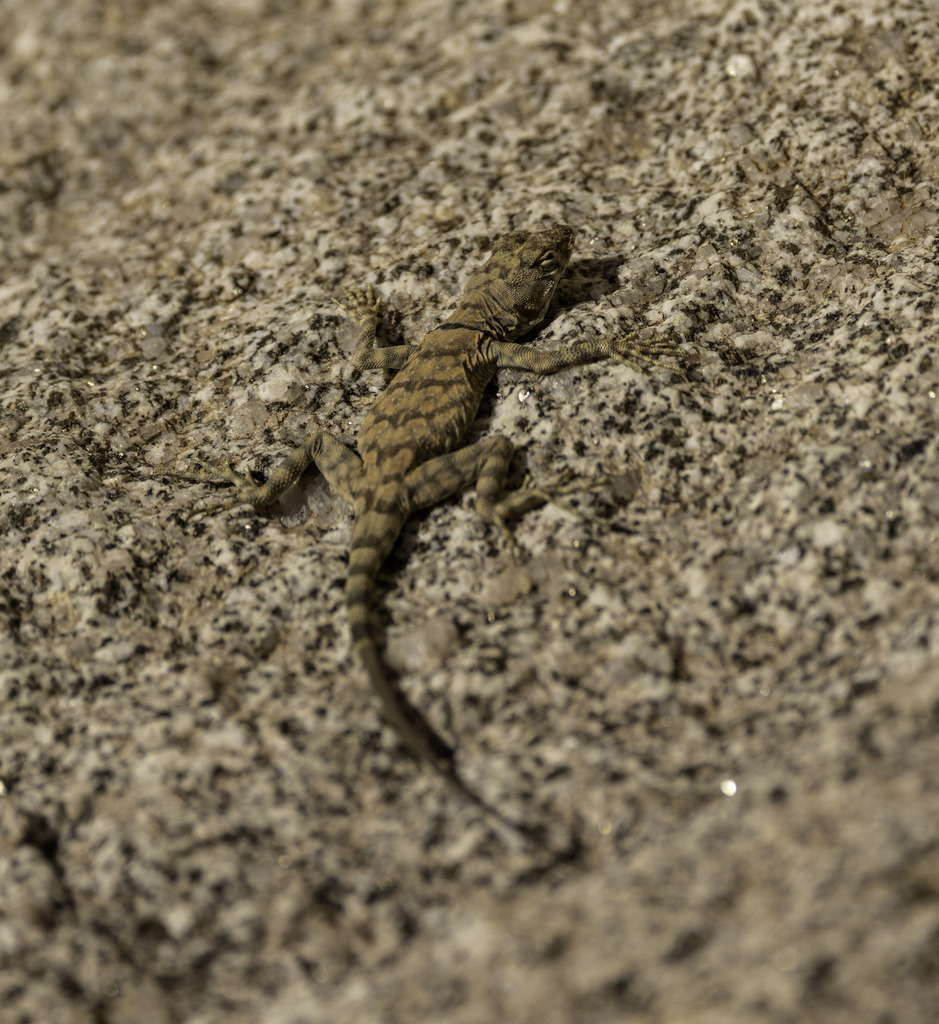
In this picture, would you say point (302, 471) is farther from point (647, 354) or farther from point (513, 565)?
point (647, 354)

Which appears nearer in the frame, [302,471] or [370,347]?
[302,471]

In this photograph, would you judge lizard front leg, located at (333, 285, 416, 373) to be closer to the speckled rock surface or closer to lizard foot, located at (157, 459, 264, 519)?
the speckled rock surface

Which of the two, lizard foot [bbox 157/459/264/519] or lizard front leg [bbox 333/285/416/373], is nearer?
lizard foot [bbox 157/459/264/519]

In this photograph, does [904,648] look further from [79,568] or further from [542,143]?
[542,143]

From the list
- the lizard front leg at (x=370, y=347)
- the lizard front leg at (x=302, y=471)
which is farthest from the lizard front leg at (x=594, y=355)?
the lizard front leg at (x=302, y=471)

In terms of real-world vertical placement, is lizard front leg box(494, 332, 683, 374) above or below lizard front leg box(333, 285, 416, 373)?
below

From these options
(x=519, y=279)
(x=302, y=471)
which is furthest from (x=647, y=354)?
(x=302, y=471)

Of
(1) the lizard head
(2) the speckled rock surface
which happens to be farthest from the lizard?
(2) the speckled rock surface

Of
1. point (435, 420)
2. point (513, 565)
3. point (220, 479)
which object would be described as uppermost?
point (220, 479)

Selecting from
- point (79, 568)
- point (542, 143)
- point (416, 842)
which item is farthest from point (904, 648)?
point (542, 143)
